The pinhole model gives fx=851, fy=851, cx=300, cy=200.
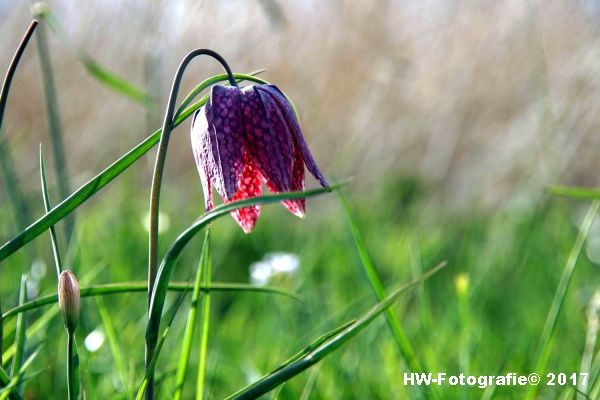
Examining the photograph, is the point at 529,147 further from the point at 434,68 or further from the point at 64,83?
the point at 64,83

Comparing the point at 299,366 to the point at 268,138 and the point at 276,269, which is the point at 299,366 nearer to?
the point at 268,138

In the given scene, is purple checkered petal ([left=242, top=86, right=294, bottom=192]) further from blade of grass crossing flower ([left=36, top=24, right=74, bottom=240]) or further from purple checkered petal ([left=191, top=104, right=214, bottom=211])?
blade of grass crossing flower ([left=36, top=24, right=74, bottom=240])

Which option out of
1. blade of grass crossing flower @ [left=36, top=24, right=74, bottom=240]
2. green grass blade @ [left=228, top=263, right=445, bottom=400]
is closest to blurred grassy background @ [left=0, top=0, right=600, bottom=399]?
blade of grass crossing flower @ [left=36, top=24, right=74, bottom=240]

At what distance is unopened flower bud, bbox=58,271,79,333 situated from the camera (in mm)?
714

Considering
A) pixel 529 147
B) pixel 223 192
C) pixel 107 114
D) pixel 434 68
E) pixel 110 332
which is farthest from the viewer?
pixel 434 68

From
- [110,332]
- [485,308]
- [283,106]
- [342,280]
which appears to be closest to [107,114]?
[342,280]

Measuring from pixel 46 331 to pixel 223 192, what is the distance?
1.96 feet

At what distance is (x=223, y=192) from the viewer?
0.84 m

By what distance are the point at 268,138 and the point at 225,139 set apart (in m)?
0.04

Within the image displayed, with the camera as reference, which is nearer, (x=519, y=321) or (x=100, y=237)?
(x=519, y=321)

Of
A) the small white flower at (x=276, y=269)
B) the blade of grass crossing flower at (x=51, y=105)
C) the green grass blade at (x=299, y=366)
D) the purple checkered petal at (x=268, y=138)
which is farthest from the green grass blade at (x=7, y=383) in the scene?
the small white flower at (x=276, y=269)

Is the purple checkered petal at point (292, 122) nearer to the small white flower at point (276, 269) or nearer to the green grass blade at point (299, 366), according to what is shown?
the green grass blade at point (299, 366)

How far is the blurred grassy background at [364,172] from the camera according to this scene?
58.8 inches

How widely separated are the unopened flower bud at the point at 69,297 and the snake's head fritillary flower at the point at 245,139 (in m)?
0.18
